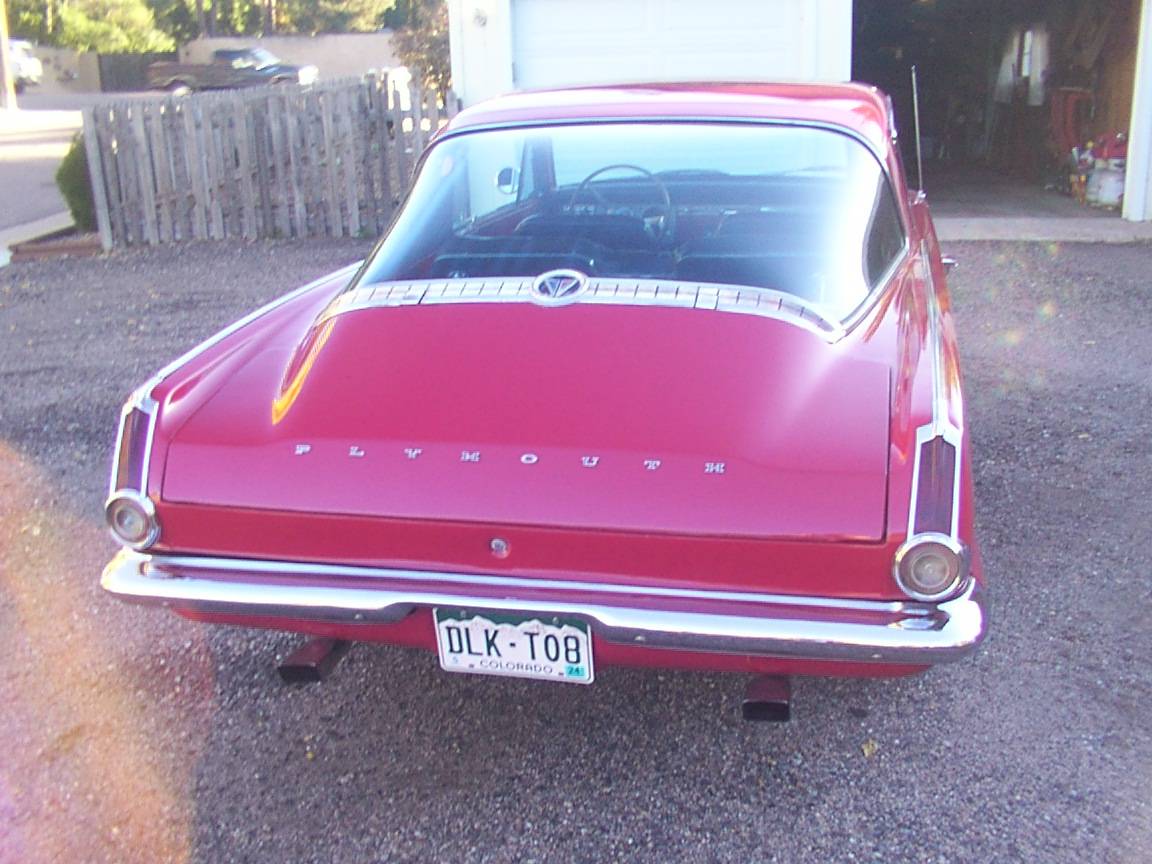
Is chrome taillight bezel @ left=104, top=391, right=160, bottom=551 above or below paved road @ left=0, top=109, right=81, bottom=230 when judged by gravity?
above

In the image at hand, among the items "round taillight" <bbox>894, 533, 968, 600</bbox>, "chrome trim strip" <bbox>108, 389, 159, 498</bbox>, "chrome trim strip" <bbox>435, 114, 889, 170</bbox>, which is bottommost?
"round taillight" <bbox>894, 533, 968, 600</bbox>

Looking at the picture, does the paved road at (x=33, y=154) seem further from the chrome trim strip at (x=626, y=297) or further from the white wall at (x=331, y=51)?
the chrome trim strip at (x=626, y=297)

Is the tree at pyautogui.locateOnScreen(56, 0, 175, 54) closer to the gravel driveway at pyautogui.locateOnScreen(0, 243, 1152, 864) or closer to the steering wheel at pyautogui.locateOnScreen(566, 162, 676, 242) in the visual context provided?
the gravel driveway at pyautogui.locateOnScreen(0, 243, 1152, 864)

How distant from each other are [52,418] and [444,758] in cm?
368

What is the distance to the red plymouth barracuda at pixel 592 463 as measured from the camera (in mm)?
2549

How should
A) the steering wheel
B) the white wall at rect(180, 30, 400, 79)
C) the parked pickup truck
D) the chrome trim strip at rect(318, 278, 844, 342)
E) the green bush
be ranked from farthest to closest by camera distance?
the white wall at rect(180, 30, 400, 79) < the parked pickup truck < the green bush < the steering wheel < the chrome trim strip at rect(318, 278, 844, 342)

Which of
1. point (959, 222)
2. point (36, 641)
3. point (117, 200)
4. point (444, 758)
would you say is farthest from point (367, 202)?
point (444, 758)

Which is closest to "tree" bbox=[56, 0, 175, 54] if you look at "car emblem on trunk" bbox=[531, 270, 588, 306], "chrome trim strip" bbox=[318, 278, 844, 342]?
"chrome trim strip" bbox=[318, 278, 844, 342]

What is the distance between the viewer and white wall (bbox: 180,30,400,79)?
43.0m

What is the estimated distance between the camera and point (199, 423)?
117 inches

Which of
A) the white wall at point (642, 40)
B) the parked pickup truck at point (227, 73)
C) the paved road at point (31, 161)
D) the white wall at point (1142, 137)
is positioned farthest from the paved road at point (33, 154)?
the white wall at point (1142, 137)

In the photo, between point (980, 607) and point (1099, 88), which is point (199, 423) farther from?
point (1099, 88)

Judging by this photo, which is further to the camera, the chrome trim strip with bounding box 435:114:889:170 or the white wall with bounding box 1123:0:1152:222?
the white wall with bounding box 1123:0:1152:222

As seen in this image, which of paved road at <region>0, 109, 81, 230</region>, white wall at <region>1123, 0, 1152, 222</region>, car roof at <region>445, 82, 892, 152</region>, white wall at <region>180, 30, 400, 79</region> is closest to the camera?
car roof at <region>445, 82, 892, 152</region>
